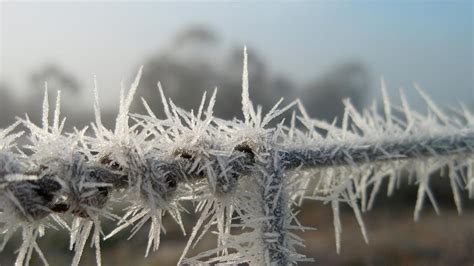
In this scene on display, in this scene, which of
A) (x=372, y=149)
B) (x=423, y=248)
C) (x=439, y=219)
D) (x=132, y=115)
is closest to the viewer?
(x=132, y=115)

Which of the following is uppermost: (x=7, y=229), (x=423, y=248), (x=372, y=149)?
(x=372, y=149)

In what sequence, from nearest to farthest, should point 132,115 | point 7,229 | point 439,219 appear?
point 7,229
point 132,115
point 439,219

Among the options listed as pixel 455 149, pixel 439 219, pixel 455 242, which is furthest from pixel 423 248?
pixel 455 149

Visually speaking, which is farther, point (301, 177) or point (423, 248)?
point (423, 248)

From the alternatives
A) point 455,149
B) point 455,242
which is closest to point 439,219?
point 455,242

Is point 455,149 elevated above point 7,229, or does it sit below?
above

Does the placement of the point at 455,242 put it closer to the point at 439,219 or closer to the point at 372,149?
the point at 439,219
